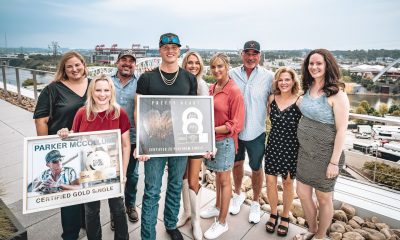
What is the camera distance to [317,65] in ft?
7.06

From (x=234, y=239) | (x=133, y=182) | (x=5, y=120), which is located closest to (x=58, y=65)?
(x=133, y=182)

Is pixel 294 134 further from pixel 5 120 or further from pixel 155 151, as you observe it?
pixel 5 120

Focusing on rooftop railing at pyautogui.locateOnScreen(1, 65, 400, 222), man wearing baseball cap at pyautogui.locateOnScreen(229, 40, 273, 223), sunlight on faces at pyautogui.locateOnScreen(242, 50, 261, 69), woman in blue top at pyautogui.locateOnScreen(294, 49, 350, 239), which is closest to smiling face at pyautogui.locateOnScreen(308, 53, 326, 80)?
woman in blue top at pyautogui.locateOnScreen(294, 49, 350, 239)

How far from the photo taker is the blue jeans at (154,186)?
222cm

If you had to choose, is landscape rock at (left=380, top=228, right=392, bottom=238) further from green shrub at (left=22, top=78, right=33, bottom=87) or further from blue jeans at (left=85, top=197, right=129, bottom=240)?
green shrub at (left=22, top=78, right=33, bottom=87)

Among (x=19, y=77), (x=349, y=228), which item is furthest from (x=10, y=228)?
(x=19, y=77)

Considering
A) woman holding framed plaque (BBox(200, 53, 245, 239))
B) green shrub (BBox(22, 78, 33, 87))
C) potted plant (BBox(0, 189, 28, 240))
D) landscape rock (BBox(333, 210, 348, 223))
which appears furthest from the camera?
green shrub (BBox(22, 78, 33, 87))

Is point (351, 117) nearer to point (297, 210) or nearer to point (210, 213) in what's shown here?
point (297, 210)

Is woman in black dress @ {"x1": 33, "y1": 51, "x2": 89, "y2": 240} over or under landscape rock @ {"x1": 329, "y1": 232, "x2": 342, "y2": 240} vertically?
over

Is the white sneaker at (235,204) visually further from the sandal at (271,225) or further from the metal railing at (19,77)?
the metal railing at (19,77)

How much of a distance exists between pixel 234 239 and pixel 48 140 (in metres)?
1.88

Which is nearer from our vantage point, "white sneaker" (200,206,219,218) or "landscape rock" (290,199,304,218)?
"white sneaker" (200,206,219,218)

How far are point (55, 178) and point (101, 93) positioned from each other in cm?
72

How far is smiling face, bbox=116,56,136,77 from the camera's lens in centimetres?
257
